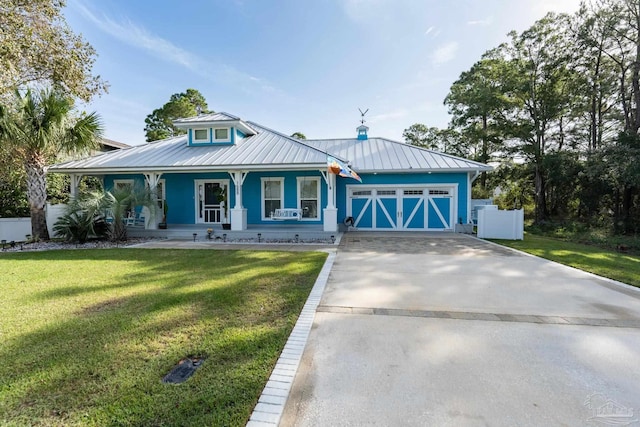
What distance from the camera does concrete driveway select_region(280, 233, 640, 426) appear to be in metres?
2.11

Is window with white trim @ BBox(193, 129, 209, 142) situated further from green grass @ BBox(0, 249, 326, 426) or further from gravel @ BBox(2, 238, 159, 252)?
green grass @ BBox(0, 249, 326, 426)

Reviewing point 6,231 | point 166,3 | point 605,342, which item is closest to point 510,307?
point 605,342

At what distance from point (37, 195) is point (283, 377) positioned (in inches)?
499

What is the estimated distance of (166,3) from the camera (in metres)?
10.6

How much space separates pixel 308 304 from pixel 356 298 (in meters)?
0.86

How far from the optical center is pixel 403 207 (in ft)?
44.1

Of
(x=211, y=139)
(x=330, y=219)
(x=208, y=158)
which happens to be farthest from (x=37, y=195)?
(x=330, y=219)

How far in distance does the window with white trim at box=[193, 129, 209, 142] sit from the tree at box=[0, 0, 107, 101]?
3.87 meters

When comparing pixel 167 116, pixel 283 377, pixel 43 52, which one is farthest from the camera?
pixel 167 116

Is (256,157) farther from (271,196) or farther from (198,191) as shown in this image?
(198,191)

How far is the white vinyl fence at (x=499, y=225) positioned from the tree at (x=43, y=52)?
1620 centimetres

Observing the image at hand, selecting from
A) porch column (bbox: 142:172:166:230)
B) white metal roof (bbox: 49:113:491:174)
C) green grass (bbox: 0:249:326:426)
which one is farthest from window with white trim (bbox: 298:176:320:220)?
green grass (bbox: 0:249:326:426)

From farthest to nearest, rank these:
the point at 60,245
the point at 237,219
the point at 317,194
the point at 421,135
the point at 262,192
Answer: the point at 421,135
the point at 262,192
the point at 317,194
the point at 237,219
the point at 60,245

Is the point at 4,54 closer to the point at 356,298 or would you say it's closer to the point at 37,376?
the point at 37,376
